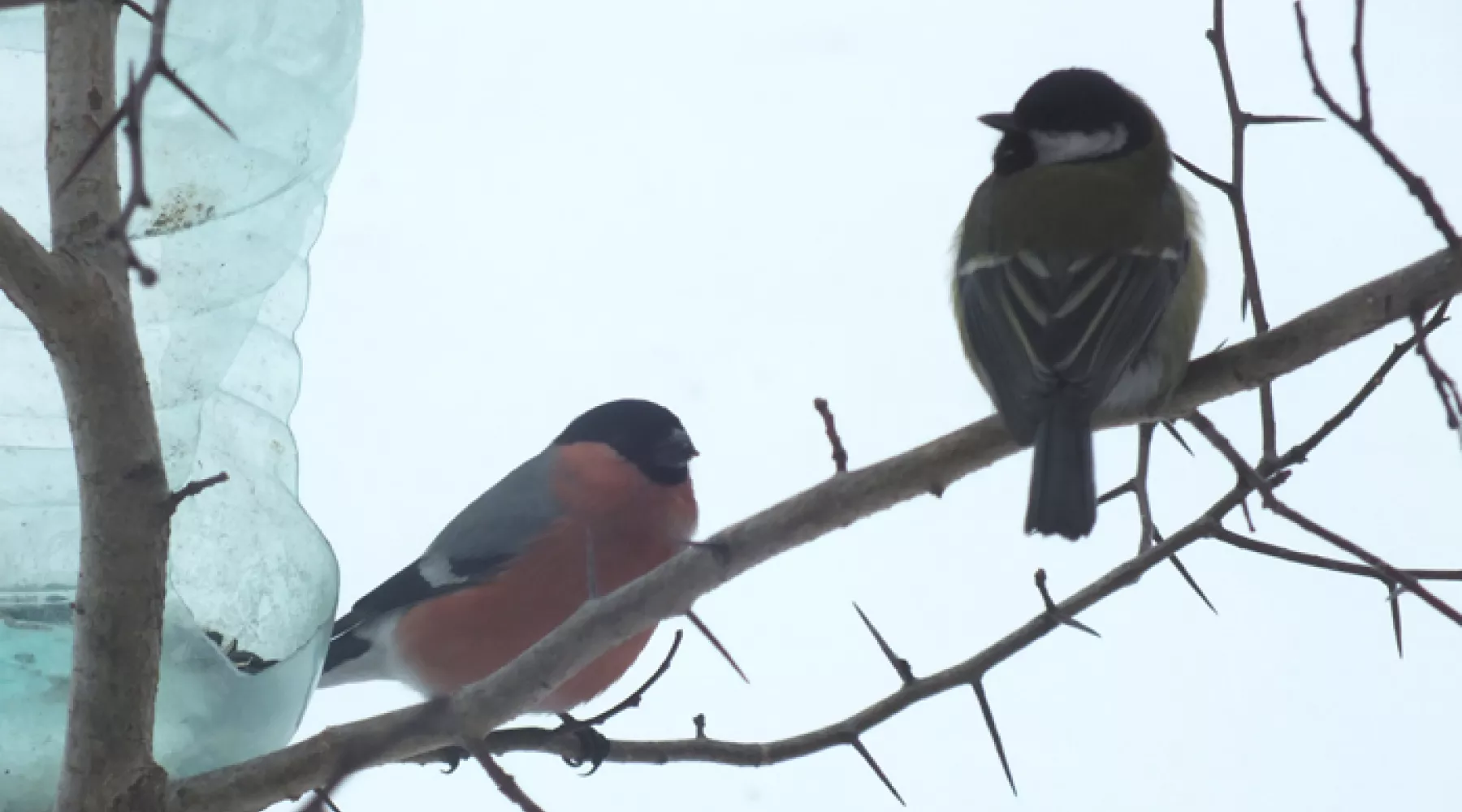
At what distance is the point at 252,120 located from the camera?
2.50 meters

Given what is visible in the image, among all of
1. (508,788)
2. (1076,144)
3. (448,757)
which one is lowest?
(448,757)

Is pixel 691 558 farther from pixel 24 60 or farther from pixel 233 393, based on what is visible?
pixel 24 60

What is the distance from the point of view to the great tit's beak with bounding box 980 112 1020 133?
271cm

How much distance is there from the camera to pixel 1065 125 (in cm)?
276

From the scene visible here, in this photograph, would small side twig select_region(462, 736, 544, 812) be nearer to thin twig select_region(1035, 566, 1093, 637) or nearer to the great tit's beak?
thin twig select_region(1035, 566, 1093, 637)

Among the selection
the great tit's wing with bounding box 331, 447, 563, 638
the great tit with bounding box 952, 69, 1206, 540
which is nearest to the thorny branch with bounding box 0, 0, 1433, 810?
the great tit with bounding box 952, 69, 1206, 540

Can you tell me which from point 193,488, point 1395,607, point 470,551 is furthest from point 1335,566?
point 470,551

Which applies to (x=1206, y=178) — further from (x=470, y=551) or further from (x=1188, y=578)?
(x=470, y=551)

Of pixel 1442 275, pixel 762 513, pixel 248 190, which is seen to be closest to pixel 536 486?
pixel 248 190

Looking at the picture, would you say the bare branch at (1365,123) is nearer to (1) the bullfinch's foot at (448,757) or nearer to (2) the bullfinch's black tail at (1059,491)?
(2) the bullfinch's black tail at (1059,491)

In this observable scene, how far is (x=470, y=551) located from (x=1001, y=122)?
117 cm

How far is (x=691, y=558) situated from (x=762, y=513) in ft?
0.26

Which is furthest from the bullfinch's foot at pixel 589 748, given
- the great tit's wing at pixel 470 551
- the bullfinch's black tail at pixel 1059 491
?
the bullfinch's black tail at pixel 1059 491

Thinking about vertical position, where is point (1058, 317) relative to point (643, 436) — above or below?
above
